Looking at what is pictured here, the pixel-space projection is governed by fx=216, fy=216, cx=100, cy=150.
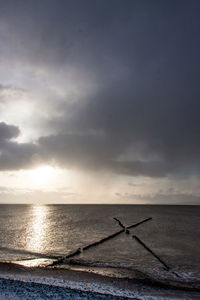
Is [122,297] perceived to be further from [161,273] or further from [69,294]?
[161,273]

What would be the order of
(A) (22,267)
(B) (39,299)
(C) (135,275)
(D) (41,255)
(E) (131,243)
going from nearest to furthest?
(B) (39,299) < (C) (135,275) < (A) (22,267) < (D) (41,255) < (E) (131,243)

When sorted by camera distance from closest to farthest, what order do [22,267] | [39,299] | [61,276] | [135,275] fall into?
[39,299] < [61,276] < [135,275] < [22,267]

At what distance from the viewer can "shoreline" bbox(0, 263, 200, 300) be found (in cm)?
1638

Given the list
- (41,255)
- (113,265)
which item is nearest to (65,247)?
(41,255)

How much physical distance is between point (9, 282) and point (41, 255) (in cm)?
1660

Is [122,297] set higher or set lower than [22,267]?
higher

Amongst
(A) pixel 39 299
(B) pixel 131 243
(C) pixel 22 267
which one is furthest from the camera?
(B) pixel 131 243

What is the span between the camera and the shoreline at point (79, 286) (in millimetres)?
16375

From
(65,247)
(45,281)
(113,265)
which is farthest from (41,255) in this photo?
(45,281)

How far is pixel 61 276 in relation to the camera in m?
22.2

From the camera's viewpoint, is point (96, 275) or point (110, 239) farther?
point (110, 239)

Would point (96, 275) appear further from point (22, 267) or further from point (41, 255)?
point (41, 255)

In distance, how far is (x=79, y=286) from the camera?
18562 mm

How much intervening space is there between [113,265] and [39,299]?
15236mm
